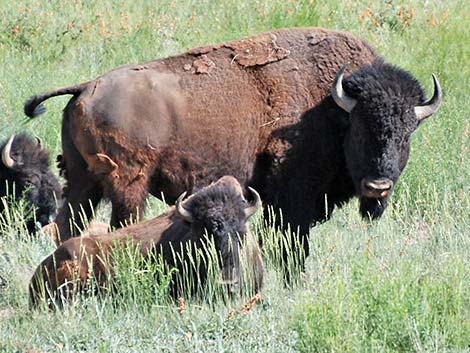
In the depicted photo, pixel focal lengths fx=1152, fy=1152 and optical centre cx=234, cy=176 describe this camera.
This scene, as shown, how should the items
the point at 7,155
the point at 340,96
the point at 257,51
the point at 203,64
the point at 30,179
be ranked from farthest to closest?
the point at 30,179 → the point at 7,155 → the point at 257,51 → the point at 203,64 → the point at 340,96

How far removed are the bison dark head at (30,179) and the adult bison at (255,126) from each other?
169 centimetres

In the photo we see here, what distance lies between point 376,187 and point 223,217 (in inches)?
57.6

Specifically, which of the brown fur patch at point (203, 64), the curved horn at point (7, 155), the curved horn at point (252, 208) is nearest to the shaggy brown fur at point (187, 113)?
the brown fur patch at point (203, 64)

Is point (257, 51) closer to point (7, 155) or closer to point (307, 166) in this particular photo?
point (307, 166)

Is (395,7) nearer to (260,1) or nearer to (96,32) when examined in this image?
(260,1)

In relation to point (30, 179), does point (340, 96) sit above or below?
above

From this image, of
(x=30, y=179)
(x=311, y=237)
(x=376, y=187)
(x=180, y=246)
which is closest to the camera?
(x=180, y=246)

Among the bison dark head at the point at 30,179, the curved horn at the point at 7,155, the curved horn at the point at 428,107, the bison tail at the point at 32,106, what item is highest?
the bison tail at the point at 32,106

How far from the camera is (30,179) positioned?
10844 mm

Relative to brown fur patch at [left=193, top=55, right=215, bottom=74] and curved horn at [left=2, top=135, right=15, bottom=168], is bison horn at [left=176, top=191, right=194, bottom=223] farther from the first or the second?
curved horn at [left=2, top=135, right=15, bottom=168]

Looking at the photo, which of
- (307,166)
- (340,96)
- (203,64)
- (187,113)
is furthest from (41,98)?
(340,96)

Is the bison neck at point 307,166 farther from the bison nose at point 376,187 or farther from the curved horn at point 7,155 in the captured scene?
the curved horn at point 7,155

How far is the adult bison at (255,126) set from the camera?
8680 mm

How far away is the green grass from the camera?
6.80 metres
